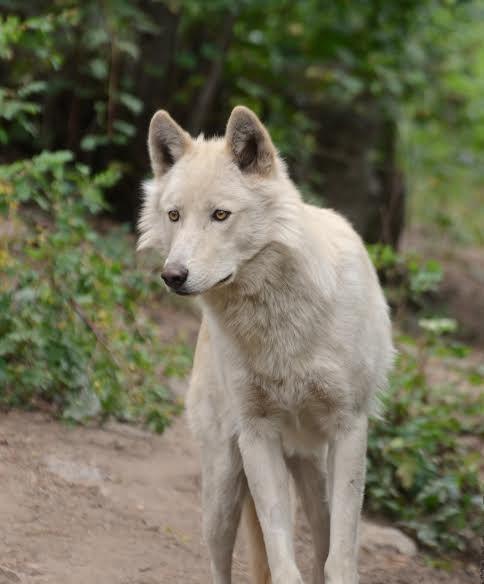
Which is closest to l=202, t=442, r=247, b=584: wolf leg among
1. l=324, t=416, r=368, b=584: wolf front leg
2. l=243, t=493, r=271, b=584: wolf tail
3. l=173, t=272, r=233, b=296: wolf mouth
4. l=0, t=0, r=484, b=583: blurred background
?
l=243, t=493, r=271, b=584: wolf tail

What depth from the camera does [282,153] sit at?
1045 cm

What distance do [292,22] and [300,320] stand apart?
271 inches

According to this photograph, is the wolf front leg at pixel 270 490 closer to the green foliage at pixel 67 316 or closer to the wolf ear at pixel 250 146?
the wolf ear at pixel 250 146

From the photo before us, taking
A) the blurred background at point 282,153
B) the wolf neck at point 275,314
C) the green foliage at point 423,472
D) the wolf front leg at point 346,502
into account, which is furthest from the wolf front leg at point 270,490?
the green foliage at point 423,472

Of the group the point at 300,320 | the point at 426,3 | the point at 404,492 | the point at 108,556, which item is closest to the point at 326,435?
the point at 300,320

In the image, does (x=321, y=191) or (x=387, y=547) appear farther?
(x=321, y=191)

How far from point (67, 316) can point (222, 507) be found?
205 cm

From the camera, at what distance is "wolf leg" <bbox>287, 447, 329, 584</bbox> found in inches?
171

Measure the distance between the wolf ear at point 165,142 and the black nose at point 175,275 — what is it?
A: 2.39ft

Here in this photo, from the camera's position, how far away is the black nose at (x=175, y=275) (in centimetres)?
355

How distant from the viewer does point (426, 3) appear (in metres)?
9.62

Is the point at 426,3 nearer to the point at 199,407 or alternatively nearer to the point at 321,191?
the point at 321,191

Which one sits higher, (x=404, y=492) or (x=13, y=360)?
(x=13, y=360)

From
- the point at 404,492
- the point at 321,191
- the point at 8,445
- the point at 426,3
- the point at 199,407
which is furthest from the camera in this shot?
the point at 321,191
